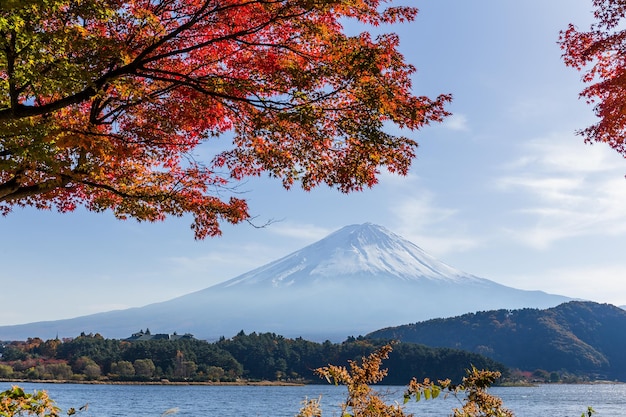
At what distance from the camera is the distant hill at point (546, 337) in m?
123

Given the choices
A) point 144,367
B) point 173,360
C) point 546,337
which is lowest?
point 144,367

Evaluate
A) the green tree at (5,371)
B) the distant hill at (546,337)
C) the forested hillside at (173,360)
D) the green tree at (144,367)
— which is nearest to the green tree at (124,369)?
the forested hillside at (173,360)

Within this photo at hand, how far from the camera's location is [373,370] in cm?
364

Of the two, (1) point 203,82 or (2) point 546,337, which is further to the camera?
(2) point 546,337

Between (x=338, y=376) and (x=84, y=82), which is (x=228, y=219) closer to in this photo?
(x=84, y=82)

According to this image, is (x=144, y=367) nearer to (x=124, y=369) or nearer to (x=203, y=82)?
(x=124, y=369)

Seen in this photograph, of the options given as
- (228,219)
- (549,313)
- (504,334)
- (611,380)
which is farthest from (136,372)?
(228,219)

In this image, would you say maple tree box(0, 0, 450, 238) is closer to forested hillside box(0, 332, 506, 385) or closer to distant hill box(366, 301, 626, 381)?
forested hillside box(0, 332, 506, 385)

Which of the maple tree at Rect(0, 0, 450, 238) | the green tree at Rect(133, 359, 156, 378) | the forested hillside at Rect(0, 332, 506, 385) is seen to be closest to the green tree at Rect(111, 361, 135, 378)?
the forested hillside at Rect(0, 332, 506, 385)

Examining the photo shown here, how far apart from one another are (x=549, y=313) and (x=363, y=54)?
13527cm

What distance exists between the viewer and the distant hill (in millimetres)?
122938

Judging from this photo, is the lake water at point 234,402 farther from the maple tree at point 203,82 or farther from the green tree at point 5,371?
the maple tree at point 203,82

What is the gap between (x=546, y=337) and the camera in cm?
12388

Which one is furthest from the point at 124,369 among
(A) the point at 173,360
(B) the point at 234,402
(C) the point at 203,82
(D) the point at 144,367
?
(C) the point at 203,82
